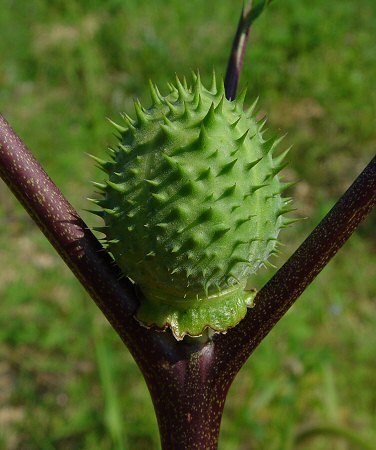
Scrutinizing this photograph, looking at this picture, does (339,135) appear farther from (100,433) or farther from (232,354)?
(232,354)

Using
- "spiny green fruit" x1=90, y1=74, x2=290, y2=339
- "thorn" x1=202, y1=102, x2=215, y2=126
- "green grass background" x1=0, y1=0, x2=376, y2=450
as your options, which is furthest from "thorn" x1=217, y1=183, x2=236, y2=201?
"green grass background" x1=0, y1=0, x2=376, y2=450

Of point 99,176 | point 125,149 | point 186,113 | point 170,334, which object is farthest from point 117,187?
point 99,176

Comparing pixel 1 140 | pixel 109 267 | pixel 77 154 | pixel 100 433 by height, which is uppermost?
pixel 77 154

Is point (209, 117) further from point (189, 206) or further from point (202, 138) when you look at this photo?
point (189, 206)

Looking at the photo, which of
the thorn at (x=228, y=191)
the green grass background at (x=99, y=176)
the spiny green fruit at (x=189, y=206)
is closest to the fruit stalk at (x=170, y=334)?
the spiny green fruit at (x=189, y=206)

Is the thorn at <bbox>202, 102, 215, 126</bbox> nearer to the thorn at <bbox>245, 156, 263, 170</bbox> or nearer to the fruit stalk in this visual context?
the thorn at <bbox>245, 156, 263, 170</bbox>

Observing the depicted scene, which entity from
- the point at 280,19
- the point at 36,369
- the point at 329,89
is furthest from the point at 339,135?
the point at 36,369
